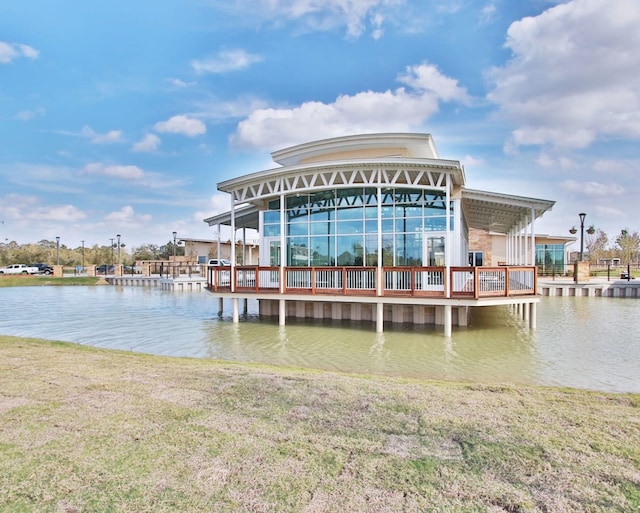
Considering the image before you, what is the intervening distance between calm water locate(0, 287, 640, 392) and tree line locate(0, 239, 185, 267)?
4943 centimetres

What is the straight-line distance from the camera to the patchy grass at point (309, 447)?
8.65ft

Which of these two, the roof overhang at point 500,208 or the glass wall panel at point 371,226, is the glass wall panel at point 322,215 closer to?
the glass wall panel at point 371,226

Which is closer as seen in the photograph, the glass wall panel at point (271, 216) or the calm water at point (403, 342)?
the calm water at point (403, 342)

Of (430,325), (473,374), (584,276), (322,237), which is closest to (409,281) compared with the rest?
(430,325)

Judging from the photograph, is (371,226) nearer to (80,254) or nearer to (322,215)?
(322,215)

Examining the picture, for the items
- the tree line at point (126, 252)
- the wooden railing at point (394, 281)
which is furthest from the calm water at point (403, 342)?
the tree line at point (126, 252)

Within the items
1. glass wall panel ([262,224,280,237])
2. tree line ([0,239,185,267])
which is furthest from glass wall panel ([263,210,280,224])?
tree line ([0,239,185,267])

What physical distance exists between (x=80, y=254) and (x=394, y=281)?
67.2m

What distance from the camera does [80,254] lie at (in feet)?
214

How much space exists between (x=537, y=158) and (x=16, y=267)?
60.1 m

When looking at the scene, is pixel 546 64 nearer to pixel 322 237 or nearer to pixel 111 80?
pixel 322 237

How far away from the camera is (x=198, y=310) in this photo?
18484mm

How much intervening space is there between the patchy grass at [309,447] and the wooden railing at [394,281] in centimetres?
616

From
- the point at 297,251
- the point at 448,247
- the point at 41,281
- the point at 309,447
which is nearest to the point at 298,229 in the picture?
the point at 297,251
